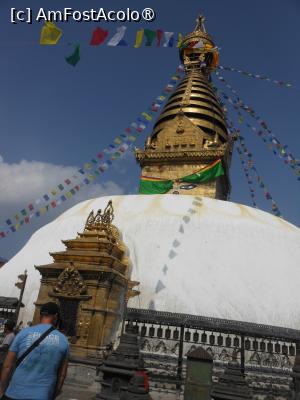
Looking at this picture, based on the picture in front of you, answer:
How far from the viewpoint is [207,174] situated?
66.2 feet

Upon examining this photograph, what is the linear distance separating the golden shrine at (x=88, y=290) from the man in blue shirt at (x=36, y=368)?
19.5 feet

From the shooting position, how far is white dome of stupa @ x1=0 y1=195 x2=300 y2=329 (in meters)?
9.98

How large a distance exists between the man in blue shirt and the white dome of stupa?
7521 mm

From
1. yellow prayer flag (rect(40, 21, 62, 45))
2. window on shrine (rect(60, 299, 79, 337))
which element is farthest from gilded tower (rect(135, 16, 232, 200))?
window on shrine (rect(60, 299, 79, 337))

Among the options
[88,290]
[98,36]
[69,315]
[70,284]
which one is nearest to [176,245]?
[88,290]

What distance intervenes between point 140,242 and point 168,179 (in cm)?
1014

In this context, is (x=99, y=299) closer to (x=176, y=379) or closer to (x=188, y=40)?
(x=176, y=379)

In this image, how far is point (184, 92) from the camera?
2594cm

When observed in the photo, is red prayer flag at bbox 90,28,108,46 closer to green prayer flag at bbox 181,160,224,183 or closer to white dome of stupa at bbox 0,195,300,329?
white dome of stupa at bbox 0,195,300,329

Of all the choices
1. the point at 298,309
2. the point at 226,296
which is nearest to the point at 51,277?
the point at 226,296

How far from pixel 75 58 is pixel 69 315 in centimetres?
748

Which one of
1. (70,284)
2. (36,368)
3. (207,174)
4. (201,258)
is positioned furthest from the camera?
(207,174)

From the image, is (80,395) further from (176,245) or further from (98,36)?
(98,36)

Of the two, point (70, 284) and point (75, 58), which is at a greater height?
point (75, 58)
